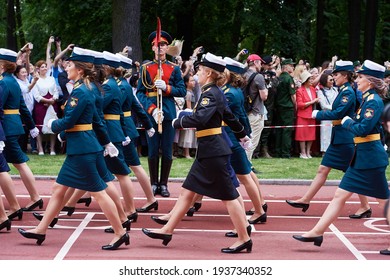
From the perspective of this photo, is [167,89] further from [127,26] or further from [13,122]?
[127,26]

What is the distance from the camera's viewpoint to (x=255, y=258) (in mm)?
8969

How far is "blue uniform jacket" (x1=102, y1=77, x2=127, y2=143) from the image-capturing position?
10.8 metres

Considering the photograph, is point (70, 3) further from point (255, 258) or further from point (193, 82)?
point (255, 258)

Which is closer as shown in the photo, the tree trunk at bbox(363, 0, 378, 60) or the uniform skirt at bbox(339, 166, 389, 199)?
the uniform skirt at bbox(339, 166, 389, 199)

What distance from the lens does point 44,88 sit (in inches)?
714

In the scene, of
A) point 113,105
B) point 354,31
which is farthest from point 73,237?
point 354,31

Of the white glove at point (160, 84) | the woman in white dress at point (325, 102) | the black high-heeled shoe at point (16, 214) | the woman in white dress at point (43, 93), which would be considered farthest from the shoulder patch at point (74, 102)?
the woman in white dress at point (325, 102)

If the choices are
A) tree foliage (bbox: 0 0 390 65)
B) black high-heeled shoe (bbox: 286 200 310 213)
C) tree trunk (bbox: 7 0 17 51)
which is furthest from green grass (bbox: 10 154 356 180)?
tree trunk (bbox: 7 0 17 51)

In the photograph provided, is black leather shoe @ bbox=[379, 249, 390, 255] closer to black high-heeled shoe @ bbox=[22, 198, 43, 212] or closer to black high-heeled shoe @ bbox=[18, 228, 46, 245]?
black high-heeled shoe @ bbox=[18, 228, 46, 245]

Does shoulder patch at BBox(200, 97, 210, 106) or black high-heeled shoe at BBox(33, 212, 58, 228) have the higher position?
shoulder patch at BBox(200, 97, 210, 106)

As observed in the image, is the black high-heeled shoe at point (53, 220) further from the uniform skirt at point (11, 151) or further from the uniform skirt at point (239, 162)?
the uniform skirt at point (239, 162)

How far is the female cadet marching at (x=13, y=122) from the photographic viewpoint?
1090 centimetres

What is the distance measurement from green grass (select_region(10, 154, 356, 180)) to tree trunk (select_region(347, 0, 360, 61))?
9295 mm

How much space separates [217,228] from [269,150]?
8798mm
